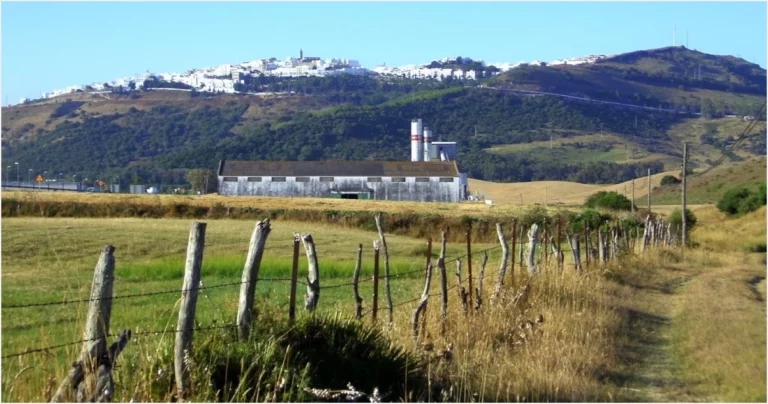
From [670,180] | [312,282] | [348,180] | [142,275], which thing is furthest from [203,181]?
[312,282]

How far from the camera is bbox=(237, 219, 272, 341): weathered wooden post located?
8133 millimetres

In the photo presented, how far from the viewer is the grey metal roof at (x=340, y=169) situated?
3735 inches

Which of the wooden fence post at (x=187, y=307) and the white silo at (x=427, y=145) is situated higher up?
the white silo at (x=427, y=145)

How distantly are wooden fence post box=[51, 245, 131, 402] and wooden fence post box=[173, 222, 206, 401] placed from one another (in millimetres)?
644

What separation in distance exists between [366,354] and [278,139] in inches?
6461

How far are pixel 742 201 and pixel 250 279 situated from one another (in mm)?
62695

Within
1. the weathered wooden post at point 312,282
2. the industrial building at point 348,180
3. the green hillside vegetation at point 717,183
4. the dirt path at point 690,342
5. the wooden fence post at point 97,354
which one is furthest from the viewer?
the industrial building at point 348,180

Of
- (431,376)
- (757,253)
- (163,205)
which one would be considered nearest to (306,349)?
(431,376)

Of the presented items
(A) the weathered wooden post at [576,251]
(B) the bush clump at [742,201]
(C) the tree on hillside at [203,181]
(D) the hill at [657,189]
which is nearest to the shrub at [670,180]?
(D) the hill at [657,189]

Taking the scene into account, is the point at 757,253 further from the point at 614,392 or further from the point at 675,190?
the point at 675,190

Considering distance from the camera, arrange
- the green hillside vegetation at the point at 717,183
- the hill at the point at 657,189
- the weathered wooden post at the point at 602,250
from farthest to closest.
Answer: the hill at the point at 657,189 → the green hillside vegetation at the point at 717,183 → the weathered wooden post at the point at 602,250

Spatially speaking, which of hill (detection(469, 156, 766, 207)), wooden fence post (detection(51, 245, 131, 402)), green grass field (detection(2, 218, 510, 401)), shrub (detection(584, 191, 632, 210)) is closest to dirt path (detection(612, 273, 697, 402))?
green grass field (detection(2, 218, 510, 401))

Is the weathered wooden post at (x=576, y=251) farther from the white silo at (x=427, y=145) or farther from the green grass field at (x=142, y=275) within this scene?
the white silo at (x=427, y=145)

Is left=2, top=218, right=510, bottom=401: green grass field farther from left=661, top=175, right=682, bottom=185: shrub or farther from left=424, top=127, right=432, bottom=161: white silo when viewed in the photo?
left=424, top=127, right=432, bottom=161: white silo
